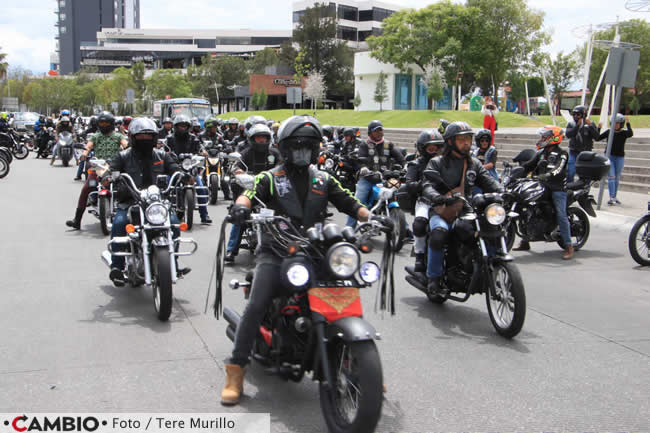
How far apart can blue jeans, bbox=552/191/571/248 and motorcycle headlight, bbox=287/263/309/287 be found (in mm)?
6864

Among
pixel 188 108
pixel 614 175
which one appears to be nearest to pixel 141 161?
pixel 614 175

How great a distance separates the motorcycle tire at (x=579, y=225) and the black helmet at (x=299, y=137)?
271 inches

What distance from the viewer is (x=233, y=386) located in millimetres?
4168

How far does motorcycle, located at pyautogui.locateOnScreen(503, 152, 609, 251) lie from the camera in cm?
966

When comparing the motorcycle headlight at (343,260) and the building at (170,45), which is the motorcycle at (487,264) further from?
the building at (170,45)

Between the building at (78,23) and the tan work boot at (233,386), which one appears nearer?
the tan work boot at (233,386)

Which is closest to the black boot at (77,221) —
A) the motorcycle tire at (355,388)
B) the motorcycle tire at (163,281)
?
the motorcycle tire at (163,281)

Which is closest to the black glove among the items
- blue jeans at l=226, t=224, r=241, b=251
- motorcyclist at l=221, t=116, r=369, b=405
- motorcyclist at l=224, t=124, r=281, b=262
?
motorcyclist at l=221, t=116, r=369, b=405

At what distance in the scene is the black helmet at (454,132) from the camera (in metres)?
6.27

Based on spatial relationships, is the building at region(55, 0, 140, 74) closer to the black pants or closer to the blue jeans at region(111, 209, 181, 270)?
the blue jeans at region(111, 209, 181, 270)

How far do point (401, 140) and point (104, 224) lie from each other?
26.4 metres

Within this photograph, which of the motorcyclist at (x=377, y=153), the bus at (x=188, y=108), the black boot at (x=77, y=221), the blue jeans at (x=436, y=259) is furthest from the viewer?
the bus at (x=188, y=108)

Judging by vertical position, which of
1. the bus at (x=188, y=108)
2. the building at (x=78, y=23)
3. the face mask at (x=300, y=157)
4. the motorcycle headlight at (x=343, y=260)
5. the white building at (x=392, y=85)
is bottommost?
the motorcycle headlight at (x=343, y=260)

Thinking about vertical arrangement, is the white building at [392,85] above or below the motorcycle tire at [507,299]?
above
